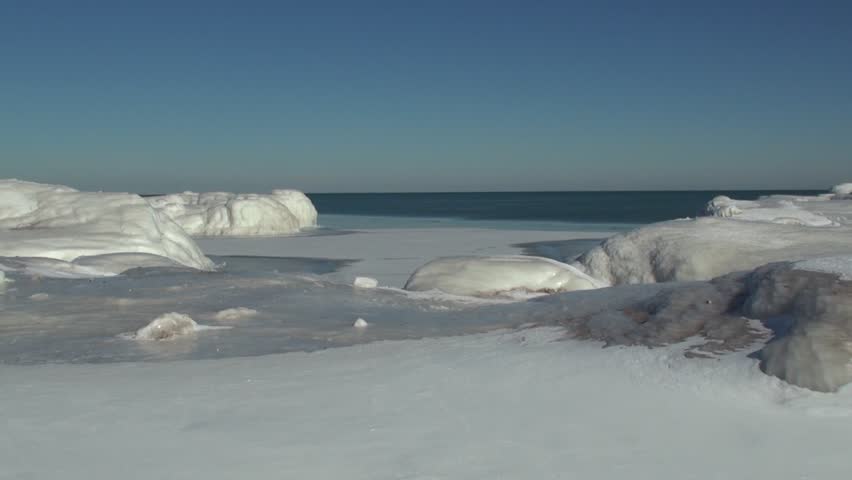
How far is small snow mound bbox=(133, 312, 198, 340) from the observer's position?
427 cm

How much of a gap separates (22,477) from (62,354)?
1.87 meters

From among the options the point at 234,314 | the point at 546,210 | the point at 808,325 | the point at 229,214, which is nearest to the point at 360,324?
the point at 234,314

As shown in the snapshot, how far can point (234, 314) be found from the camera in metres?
4.91

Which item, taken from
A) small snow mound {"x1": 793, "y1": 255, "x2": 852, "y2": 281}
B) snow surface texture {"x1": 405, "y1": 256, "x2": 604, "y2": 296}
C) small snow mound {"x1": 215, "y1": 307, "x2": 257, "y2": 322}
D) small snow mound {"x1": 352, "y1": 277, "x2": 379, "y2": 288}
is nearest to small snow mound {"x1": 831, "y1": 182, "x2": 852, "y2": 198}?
snow surface texture {"x1": 405, "y1": 256, "x2": 604, "y2": 296}

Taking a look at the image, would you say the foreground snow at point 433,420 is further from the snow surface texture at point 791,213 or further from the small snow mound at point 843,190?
Result: the small snow mound at point 843,190

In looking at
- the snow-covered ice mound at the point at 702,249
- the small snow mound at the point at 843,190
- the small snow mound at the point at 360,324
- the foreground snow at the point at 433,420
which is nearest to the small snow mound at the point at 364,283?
the small snow mound at the point at 360,324

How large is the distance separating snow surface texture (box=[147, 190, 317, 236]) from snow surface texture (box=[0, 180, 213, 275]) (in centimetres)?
1277

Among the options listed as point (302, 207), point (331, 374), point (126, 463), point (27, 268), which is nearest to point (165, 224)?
point (27, 268)

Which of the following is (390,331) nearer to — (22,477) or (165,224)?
(22,477)

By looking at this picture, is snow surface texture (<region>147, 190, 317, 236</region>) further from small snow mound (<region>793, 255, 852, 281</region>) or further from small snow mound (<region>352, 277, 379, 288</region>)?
small snow mound (<region>793, 255, 852, 281</region>)

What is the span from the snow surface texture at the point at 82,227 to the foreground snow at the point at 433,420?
621 cm

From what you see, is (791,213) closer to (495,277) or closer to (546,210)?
(495,277)

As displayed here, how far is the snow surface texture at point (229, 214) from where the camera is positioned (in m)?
26.0

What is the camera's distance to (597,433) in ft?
8.24
